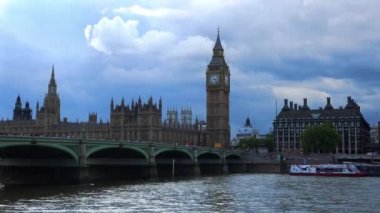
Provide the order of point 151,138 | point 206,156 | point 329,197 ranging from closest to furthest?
point 329,197 < point 206,156 < point 151,138

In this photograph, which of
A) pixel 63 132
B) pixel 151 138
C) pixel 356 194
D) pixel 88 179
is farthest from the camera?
pixel 63 132

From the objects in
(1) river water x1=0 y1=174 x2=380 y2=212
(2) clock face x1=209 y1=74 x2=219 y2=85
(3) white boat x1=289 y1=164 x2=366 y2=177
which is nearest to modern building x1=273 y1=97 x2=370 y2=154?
(2) clock face x1=209 y1=74 x2=219 y2=85

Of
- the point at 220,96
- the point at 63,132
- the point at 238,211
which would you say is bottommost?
the point at 238,211

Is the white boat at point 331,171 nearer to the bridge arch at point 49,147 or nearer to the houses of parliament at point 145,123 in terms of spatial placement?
the bridge arch at point 49,147

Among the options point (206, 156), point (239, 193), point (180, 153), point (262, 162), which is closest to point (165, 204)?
point (239, 193)

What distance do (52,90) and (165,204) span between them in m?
164

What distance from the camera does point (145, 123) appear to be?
15138 centimetres

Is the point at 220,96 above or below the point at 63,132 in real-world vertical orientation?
above

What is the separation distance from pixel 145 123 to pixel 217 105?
2667 centimetres

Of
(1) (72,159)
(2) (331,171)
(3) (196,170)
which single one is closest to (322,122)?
(2) (331,171)

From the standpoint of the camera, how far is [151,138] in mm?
148125

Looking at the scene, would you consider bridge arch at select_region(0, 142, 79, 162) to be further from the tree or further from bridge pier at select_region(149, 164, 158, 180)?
the tree

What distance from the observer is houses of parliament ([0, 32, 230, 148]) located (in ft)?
499

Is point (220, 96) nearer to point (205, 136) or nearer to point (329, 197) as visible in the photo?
point (205, 136)
